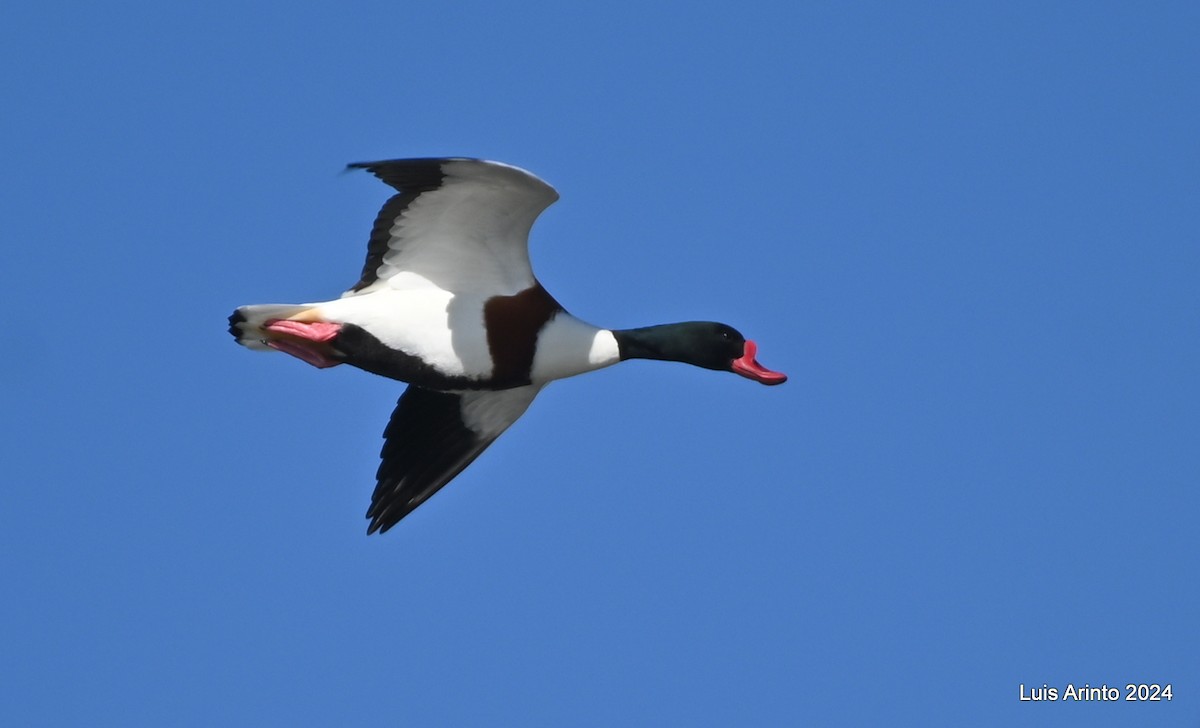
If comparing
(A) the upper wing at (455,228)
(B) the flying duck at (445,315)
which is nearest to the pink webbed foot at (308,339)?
(B) the flying duck at (445,315)

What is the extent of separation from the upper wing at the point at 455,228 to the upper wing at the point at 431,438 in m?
1.33

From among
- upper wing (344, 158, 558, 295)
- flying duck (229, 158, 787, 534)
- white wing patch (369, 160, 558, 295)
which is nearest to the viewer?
upper wing (344, 158, 558, 295)

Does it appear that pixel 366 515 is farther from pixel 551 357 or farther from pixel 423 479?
pixel 551 357

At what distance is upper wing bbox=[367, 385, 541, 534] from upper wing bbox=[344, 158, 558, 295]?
1.33 meters

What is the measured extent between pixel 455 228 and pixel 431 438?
205 cm

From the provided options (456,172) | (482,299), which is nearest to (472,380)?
(482,299)

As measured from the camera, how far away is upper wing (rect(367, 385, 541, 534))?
13.8 m

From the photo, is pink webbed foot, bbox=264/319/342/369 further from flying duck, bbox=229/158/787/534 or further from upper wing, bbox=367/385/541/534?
upper wing, bbox=367/385/541/534

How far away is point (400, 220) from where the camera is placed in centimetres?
1241

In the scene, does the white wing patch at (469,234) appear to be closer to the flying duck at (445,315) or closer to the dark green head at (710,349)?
the flying duck at (445,315)

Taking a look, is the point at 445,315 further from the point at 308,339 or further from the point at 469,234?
the point at 308,339

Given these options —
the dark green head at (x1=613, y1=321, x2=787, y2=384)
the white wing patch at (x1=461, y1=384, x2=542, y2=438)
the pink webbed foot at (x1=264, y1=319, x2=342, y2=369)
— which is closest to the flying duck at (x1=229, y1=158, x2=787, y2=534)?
the pink webbed foot at (x1=264, y1=319, x2=342, y2=369)

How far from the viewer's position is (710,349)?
13211mm

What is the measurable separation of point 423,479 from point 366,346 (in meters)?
1.62
